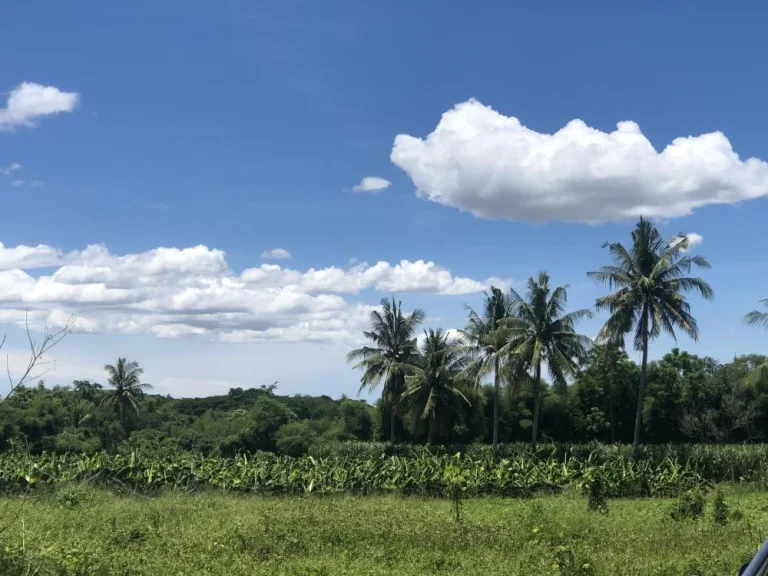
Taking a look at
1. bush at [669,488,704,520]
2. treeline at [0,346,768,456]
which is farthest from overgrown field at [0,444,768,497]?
treeline at [0,346,768,456]

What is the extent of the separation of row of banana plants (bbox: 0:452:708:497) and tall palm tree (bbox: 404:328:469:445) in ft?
31.8

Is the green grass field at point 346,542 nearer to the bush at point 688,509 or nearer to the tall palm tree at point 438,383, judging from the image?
the bush at point 688,509

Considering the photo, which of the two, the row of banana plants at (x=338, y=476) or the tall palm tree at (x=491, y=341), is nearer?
the row of banana plants at (x=338, y=476)

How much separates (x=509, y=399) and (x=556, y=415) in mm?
4439

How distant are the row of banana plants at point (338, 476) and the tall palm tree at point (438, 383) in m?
9.69

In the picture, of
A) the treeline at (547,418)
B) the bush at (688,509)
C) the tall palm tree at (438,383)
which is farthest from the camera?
the treeline at (547,418)

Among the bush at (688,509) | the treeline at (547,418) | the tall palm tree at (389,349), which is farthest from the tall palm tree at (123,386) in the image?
the bush at (688,509)

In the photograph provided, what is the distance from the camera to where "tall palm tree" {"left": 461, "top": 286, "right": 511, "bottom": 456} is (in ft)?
108

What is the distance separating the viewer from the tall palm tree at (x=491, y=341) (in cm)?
3288

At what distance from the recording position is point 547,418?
45938mm

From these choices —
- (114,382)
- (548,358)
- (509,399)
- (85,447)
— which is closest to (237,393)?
(114,382)

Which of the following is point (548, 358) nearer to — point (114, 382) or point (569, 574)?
point (569, 574)

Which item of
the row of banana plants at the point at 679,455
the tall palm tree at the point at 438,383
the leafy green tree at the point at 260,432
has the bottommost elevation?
the leafy green tree at the point at 260,432

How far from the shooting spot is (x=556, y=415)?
45.5 meters
